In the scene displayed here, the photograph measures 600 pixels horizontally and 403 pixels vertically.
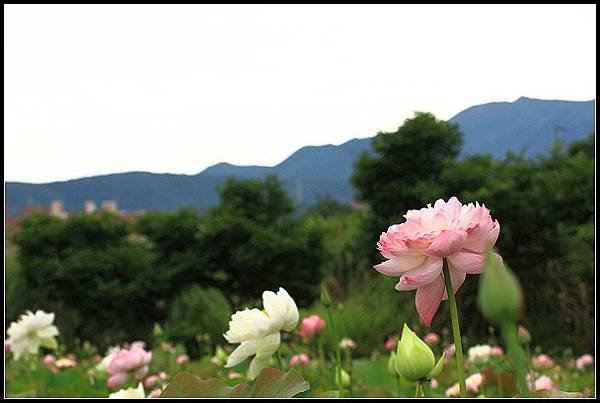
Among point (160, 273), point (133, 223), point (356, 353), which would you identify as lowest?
point (356, 353)

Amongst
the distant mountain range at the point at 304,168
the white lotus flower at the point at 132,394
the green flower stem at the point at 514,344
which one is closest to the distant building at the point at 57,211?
the distant mountain range at the point at 304,168

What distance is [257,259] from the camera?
15.3ft

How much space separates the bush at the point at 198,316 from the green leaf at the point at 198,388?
3.92 metres

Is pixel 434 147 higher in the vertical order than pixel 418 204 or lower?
higher

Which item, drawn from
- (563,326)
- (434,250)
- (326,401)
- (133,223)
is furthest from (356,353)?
(434,250)

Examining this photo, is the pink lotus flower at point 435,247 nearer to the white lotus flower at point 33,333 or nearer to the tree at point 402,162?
the white lotus flower at point 33,333

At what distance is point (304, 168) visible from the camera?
5207 mm

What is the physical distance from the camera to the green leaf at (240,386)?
0.58 meters

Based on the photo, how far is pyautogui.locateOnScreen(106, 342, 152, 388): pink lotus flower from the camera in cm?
117

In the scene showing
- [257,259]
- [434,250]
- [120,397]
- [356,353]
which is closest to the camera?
[434,250]

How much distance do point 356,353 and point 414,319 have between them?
0.46 meters

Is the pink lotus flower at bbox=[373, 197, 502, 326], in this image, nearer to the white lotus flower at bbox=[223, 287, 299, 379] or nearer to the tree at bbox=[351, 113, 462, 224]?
the white lotus flower at bbox=[223, 287, 299, 379]

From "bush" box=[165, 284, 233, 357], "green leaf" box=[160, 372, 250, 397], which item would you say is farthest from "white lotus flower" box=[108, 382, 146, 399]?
"bush" box=[165, 284, 233, 357]

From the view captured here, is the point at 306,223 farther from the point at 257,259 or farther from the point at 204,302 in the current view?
the point at 204,302
